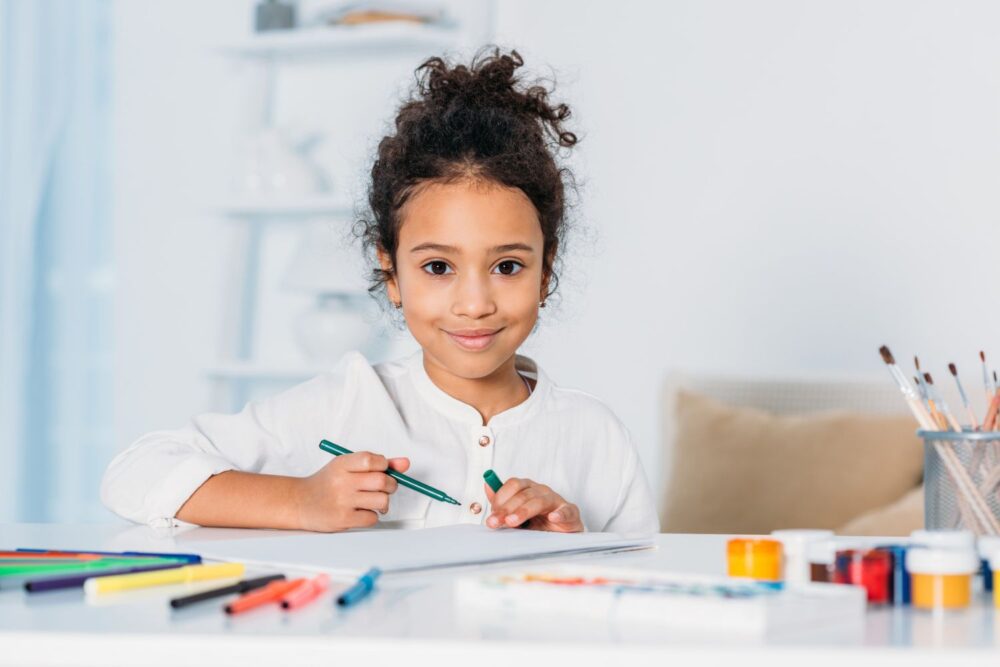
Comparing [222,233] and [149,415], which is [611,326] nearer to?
[222,233]

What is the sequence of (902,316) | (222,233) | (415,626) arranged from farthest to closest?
1. (222,233)
2. (902,316)
3. (415,626)

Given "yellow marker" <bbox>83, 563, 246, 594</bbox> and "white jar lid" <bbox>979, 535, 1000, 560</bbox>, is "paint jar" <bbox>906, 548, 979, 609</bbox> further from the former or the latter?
"yellow marker" <bbox>83, 563, 246, 594</bbox>

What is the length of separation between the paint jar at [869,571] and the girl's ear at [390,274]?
2.64 ft

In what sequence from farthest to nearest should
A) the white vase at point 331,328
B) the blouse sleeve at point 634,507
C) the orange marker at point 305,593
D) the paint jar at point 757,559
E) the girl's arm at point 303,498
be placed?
the white vase at point 331,328
the blouse sleeve at point 634,507
the girl's arm at point 303,498
the paint jar at point 757,559
the orange marker at point 305,593

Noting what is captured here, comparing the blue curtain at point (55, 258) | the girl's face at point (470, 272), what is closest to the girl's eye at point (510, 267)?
the girl's face at point (470, 272)

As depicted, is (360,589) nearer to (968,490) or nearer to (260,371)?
(968,490)

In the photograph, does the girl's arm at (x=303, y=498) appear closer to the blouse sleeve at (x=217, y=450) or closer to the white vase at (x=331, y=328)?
the blouse sleeve at (x=217, y=450)

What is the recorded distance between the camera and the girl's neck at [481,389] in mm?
1387

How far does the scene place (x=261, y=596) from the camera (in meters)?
0.64

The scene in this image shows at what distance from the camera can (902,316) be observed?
97.8 inches

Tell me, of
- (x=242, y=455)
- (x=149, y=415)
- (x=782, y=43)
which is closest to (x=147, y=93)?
(x=149, y=415)

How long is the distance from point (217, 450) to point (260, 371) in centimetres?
161

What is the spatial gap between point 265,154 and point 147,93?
0.63m

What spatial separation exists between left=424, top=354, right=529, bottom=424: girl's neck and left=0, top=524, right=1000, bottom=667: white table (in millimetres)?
722
